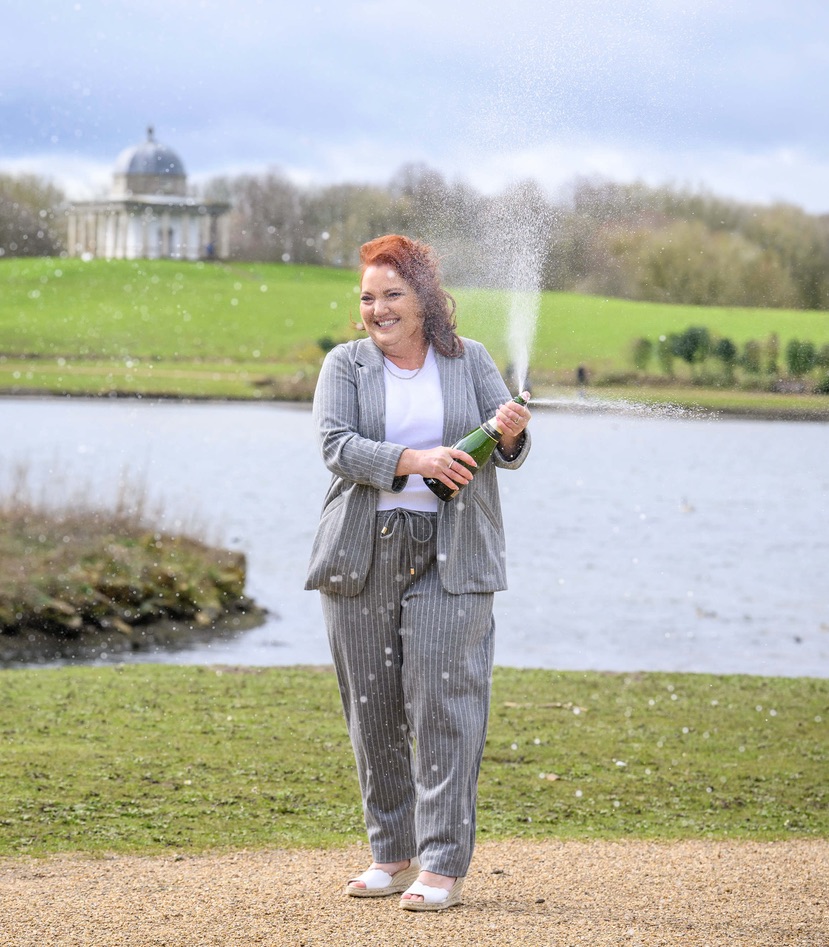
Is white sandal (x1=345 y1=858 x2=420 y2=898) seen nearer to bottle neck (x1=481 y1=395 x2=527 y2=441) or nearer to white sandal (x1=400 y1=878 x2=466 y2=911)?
white sandal (x1=400 y1=878 x2=466 y2=911)

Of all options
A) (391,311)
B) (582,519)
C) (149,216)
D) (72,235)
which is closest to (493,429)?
(391,311)

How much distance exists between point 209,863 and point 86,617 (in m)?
8.31

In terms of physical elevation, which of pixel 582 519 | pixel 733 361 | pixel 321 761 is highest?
pixel 733 361

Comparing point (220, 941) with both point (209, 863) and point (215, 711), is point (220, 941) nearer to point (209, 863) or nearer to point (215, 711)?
point (209, 863)

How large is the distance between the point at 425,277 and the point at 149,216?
32644 mm

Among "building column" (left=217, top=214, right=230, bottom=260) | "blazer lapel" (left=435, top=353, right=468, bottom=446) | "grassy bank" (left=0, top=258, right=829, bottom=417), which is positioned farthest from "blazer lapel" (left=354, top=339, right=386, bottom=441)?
"building column" (left=217, top=214, right=230, bottom=260)

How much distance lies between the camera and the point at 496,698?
8352 millimetres

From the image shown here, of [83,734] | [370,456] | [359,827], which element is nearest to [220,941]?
[370,456]

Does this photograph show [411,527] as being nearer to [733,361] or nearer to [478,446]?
[478,446]

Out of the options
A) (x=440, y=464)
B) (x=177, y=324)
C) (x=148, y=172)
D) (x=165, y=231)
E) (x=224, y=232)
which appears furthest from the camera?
(x=177, y=324)

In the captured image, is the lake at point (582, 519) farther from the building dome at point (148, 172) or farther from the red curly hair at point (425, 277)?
the building dome at point (148, 172)

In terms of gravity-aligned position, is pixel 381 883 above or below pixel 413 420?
below

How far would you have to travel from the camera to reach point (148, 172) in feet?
121

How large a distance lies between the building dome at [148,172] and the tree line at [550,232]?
1369 mm
